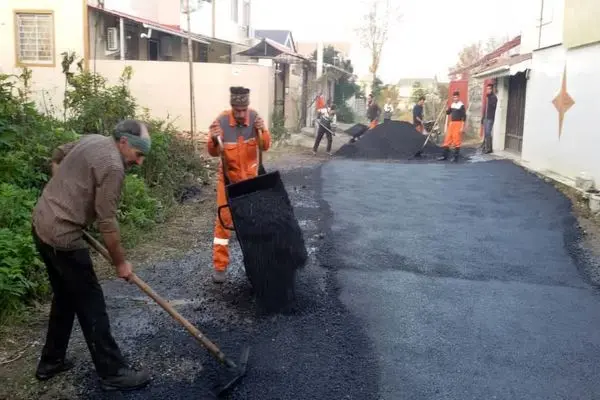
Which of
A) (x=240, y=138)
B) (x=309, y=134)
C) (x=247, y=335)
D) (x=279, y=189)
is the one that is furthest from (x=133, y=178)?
(x=309, y=134)

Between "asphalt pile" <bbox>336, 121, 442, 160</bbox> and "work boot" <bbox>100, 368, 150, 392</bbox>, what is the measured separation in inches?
546

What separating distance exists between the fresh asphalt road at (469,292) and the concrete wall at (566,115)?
1.25 metres

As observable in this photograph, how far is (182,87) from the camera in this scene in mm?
Result: 16172

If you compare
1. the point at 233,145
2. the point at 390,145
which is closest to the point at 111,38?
the point at 390,145

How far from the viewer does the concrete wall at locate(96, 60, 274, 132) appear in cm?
1612

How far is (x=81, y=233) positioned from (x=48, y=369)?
0.87m

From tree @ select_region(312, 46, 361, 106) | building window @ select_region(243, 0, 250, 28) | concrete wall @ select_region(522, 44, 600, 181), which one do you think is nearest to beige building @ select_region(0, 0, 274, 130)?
concrete wall @ select_region(522, 44, 600, 181)

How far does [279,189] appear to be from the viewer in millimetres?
5273

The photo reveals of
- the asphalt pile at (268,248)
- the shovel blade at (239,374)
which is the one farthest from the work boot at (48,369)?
the asphalt pile at (268,248)

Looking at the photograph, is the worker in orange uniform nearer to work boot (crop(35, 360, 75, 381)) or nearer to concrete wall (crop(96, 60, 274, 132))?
work boot (crop(35, 360, 75, 381))

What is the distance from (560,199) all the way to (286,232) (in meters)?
6.50

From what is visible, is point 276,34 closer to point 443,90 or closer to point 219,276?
point 443,90

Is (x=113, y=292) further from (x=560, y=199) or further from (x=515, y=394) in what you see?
(x=560, y=199)

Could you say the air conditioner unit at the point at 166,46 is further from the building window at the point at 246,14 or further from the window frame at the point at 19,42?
the building window at the point at 246,14
